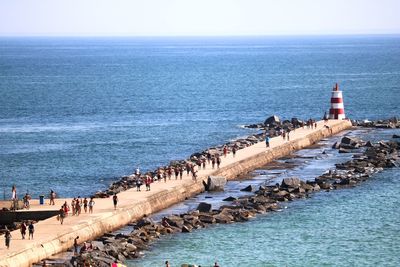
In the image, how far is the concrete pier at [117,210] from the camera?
145 feet

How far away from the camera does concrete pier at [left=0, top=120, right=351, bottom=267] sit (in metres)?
44.2

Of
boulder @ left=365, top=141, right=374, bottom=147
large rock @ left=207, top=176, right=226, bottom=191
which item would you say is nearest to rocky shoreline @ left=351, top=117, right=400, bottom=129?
boulder @ left=365, top=141, right=374, bottom=147

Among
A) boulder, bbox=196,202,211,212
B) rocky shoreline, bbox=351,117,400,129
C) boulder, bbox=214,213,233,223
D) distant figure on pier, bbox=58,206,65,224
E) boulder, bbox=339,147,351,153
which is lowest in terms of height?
rocky shoreline, bbox=351,117,400,129

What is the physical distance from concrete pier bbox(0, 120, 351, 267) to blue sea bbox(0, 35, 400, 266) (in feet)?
11.6

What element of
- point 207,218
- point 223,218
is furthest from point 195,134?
point 207,218

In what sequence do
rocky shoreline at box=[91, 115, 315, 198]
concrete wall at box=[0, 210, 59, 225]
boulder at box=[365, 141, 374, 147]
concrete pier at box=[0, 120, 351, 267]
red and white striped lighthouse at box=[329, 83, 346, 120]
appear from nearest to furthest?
1. concrete pier at box=[0, 120, 351, 267]
2. concrete wall at box=[0, 210, 59, 225]
3. rocky shoreline at box=[91, 115, 315, 198]
4. boulder at box=[365, 141, 374, 147]
5. red and white striped lighthouse at box=[329, 83, 346, 120]

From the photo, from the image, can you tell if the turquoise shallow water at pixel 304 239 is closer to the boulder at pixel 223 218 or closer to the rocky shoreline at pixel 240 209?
the boulder at pixel 223 218

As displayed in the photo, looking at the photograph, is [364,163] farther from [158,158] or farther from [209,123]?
[209,123]

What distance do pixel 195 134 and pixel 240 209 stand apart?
124 feet

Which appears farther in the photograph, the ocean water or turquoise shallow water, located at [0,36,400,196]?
turquoise shallow water, located at [0,36,400,196]

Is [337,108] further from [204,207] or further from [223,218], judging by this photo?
[223,218]

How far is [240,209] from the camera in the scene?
54.9 m

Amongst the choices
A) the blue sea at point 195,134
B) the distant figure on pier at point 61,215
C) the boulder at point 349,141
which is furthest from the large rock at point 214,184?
the boulder at point 349,141

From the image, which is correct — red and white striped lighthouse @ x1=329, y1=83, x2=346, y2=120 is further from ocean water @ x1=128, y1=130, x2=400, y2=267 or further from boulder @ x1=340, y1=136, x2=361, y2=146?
ocean water @ x1=128, y1=130, x2=400, y2=267
